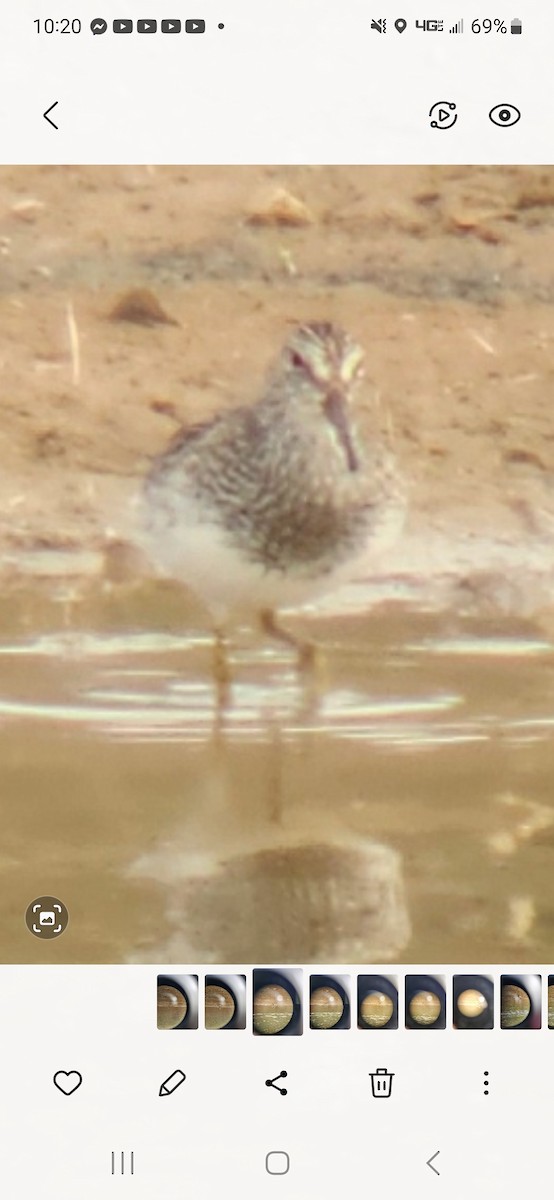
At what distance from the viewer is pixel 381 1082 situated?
52.3 inches

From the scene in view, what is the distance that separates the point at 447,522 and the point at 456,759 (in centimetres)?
26

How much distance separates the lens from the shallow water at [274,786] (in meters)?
1.42

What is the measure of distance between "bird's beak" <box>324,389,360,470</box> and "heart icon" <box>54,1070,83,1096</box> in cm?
69

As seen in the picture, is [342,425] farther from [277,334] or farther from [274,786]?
[274,786]

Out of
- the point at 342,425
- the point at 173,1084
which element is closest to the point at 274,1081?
the point at 173,1084

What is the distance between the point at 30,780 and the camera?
4.86 ft

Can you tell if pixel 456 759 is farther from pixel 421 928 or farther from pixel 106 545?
pixel 106 545

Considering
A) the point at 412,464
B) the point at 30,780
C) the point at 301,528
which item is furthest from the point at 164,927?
the point at 412,464

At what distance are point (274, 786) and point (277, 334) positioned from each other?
49 centimetres

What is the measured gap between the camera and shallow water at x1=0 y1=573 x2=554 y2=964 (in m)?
1.42
